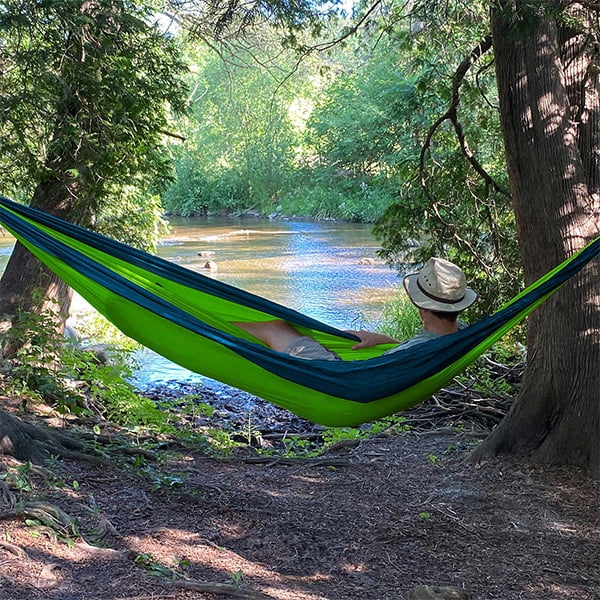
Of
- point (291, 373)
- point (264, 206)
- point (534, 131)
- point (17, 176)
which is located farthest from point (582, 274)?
point (264, 206)

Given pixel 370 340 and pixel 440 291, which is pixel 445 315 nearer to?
pixel 440 291

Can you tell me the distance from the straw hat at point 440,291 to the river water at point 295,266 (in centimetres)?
388

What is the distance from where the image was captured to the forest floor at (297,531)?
5.42 ft

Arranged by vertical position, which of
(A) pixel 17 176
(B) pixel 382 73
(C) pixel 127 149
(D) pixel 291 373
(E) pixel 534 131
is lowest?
(D) pixel 291 373

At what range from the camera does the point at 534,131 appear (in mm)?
2555

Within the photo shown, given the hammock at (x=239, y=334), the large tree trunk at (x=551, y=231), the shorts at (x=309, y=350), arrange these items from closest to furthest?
the hammock at (x=239, y=334)
the shorts at (x=309, y=350)
the large tree trunk at (x=551, y=231)

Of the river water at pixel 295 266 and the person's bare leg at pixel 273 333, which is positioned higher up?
the river water at pixel 295 266

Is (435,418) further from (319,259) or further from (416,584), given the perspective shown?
(319,259)

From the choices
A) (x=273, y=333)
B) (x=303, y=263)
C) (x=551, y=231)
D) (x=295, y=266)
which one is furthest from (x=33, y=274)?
(x=303, y=263)

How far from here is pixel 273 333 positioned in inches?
97.4

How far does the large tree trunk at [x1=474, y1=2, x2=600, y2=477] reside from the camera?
2.48 m

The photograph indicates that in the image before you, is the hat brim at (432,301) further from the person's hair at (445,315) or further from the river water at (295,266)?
the river water at (295,266)

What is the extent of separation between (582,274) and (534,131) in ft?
1.76

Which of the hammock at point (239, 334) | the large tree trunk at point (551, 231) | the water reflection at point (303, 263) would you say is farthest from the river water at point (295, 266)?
the large tree trunk at point (551, 231)
